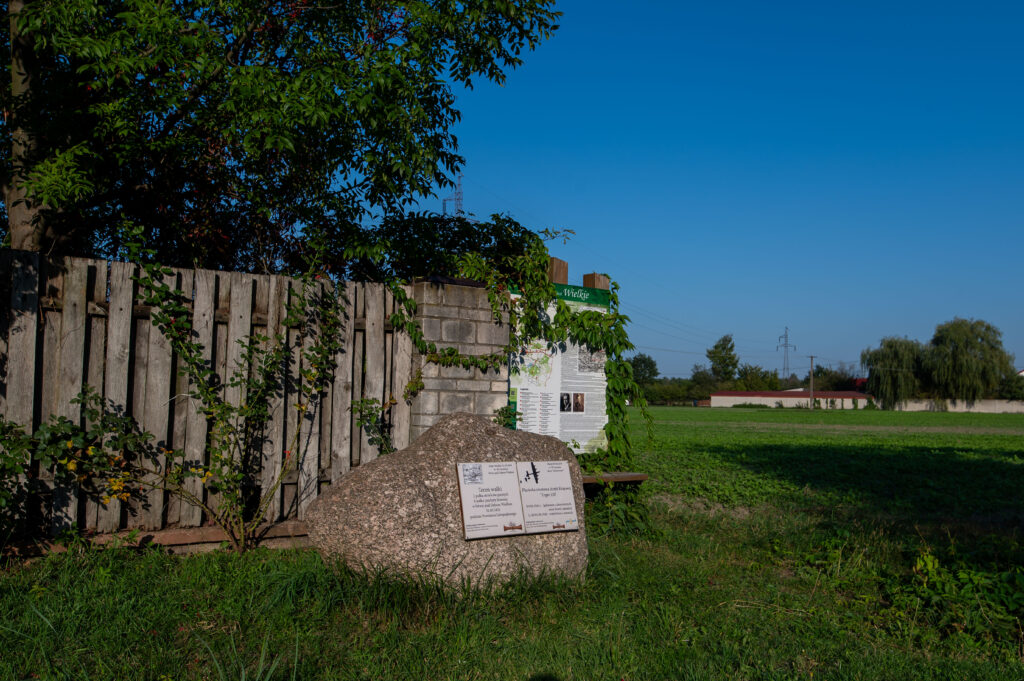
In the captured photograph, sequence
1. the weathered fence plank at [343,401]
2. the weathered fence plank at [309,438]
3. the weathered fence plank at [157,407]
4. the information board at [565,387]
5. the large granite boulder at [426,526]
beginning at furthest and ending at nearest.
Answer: the information board at [565,387]
the weathered fence plank at [343,401]
the weathered fence plank at [309,438]
the weathered fence plank at [157,407]
the large granite boulder at [426,526]

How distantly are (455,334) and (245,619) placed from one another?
9.55 ft

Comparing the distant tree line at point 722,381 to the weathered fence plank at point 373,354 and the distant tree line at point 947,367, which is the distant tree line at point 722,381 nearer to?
the distant tree line at point 947,367

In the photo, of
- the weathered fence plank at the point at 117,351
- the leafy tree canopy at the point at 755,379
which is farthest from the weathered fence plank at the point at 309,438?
the leafy tree canopy at the point at 755,379

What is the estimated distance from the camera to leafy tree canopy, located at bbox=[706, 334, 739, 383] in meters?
114

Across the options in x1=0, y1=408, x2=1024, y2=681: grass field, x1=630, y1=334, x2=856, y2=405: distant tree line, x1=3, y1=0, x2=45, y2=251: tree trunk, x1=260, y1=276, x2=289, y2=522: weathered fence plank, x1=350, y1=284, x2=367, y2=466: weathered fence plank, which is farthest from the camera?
x1=630, y1=334, x2=856, y2=405: distant tree line

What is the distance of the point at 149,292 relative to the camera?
4.83 m

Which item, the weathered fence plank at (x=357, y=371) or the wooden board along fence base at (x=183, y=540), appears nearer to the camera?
the wooden board along fence base at (x=183, y=540)

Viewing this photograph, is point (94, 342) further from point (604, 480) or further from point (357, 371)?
point (604, 480)

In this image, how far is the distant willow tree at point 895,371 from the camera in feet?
217

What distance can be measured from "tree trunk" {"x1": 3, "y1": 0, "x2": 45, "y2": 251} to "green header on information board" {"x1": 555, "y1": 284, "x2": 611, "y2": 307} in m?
4.87

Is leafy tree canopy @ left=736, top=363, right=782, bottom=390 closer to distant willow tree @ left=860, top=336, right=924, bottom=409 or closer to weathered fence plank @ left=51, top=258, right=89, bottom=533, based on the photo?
distant willow tree @ left=860, top=336, right=924, bottom=409

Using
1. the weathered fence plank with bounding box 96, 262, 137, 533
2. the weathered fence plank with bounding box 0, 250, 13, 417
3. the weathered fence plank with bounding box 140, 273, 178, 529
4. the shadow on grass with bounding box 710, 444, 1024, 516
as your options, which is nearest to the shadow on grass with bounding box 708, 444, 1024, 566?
the shadow on grass with bounding box 710, 444, 1024, 516

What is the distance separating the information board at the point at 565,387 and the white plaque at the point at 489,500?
1.55 m

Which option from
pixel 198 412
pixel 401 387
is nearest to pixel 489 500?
pixel 401 387
